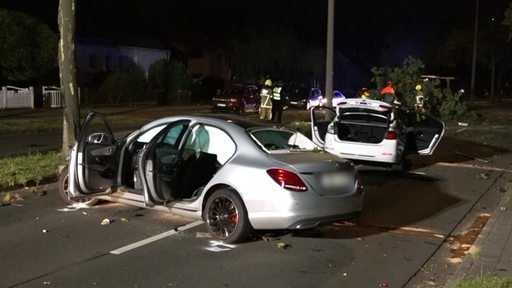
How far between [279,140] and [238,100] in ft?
78.8

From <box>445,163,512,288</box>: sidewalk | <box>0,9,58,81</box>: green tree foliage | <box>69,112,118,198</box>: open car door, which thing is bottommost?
<box>445,163,512,288</box>: sidewalk

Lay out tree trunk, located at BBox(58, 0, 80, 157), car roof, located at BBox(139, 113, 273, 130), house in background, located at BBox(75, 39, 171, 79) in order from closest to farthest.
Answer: car roof, located at BBox(139, 113, 273, 130) → tree trunk, located at BBox(58, 0, 80, 157) → house in background, located at BBox(75, 39, 171, 79)

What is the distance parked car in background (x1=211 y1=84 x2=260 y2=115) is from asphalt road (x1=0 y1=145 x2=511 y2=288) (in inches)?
868

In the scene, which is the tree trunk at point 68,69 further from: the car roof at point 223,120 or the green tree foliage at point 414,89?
the green tree foliage at point 414,89

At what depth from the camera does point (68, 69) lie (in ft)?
38.7

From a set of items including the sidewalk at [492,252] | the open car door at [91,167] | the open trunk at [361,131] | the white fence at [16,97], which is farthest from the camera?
the white fence at [16,97]

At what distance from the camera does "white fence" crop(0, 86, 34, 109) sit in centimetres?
2990

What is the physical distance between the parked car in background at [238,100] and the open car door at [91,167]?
76.7 ft

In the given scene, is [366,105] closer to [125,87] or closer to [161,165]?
[161,165]

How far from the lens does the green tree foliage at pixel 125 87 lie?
3681 cm

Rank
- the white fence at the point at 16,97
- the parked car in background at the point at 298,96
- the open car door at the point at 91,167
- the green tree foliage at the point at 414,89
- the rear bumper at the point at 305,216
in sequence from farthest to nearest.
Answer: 1. the parked car in background at the point at 298,96
2. the white fence at the point at 16,97
3. the green tree foliage at the point at 414,89
4. the open car door at the point at 91,167
5. the rear bumper at the point at 305,216

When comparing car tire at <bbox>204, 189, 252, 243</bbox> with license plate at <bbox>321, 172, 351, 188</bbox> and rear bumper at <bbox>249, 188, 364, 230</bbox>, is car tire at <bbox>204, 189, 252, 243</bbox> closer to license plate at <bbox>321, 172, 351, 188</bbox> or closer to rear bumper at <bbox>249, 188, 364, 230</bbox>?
rear bumper at <bbox>249, 188, 364, 230</bbox>

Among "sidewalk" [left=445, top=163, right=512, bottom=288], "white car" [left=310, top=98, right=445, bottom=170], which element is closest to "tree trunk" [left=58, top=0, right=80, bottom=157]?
"white car" [left=310, top=98, right=445, bottom=170]

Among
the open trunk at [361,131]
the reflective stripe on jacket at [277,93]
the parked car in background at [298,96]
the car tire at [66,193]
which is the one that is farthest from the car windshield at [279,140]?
the parked car in background at [298,96]
